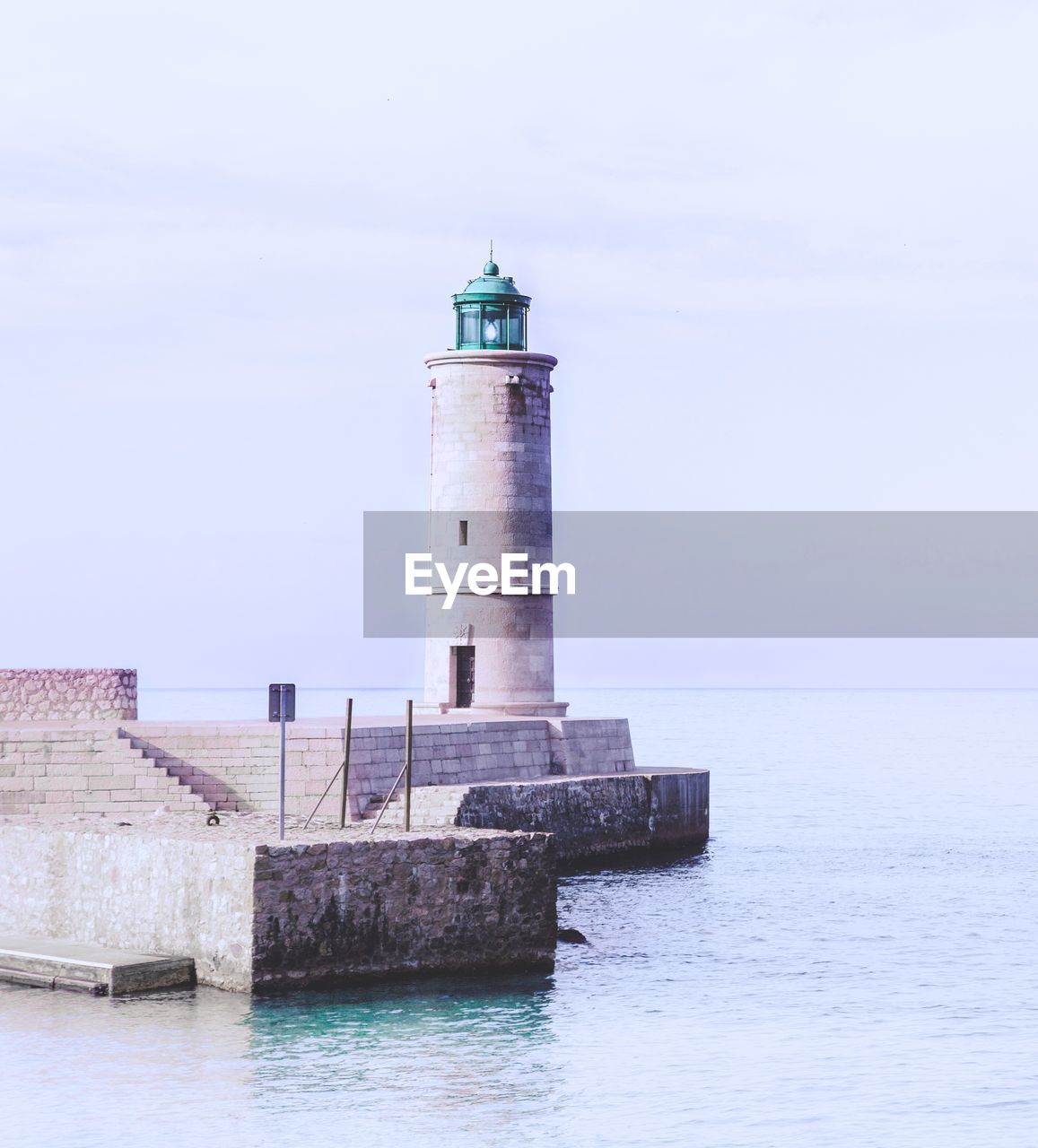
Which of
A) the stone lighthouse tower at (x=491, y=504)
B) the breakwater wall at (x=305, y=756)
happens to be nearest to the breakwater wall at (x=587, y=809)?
the breakwater wall at (x=305, y=756)

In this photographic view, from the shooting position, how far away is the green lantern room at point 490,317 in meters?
31.1

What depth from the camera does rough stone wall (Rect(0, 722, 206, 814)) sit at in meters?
21.6

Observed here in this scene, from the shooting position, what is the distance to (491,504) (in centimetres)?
3039

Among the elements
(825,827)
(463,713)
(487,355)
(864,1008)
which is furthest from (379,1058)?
(825,827)

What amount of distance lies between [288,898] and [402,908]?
1.15 meters

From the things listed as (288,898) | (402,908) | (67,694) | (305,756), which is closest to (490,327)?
(305,756)

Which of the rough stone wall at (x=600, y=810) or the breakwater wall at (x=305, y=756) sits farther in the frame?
the rough stone wall at (x=600, y=810)

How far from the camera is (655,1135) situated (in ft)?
42.5

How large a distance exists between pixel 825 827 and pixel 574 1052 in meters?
27.0

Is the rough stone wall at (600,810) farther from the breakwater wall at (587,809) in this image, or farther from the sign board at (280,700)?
the sign board at (280,700)

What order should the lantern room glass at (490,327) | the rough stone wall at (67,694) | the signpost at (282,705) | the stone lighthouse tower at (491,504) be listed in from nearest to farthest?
the signpost at (282,705)
the rough stone wall at (67,694)
the stone lighthouse tower at (491,504)
the lantern room glass at (490,327)

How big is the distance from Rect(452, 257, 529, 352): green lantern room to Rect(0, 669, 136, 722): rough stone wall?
9.86 metres

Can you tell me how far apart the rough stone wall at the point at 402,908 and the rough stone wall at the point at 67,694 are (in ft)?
28.9

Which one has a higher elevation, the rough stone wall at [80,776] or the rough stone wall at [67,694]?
the rough stone wall at [67,694]
